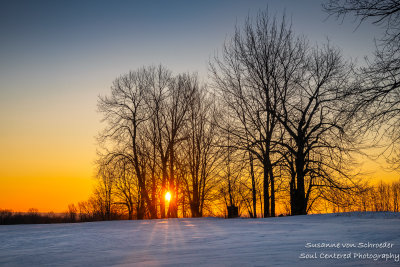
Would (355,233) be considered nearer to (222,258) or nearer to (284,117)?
(222,258)

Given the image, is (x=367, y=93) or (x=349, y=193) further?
(x=349, y=193)

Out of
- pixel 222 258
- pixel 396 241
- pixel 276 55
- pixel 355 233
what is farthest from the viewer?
pixel 276 55

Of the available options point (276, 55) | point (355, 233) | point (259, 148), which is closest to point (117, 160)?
point (259, 148)

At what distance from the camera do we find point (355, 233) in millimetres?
5820

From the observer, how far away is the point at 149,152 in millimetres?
29719

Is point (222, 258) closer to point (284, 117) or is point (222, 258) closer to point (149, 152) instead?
point (284, 117)

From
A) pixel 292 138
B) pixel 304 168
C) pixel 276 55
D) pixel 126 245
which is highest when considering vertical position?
pixel 276 55

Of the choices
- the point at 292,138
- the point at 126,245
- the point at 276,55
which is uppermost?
the point at 276,55

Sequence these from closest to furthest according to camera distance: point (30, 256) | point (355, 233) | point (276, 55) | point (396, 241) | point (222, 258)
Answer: point (222, 258)
point (396, 241)
point (30, 256)
point (355, 233)
point (276, 55)

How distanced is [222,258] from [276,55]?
1462 cm

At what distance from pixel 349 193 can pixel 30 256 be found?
16.5 metres

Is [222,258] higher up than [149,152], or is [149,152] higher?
[149,152]

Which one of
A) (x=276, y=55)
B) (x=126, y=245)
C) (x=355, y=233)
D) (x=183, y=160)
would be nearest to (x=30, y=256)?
(x=126, y=245)

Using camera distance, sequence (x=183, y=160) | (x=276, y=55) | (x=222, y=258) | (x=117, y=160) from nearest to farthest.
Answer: (x=222, y=258) < (x=276, y=55) < (x=117, y=160) < (x=183, y=160)
